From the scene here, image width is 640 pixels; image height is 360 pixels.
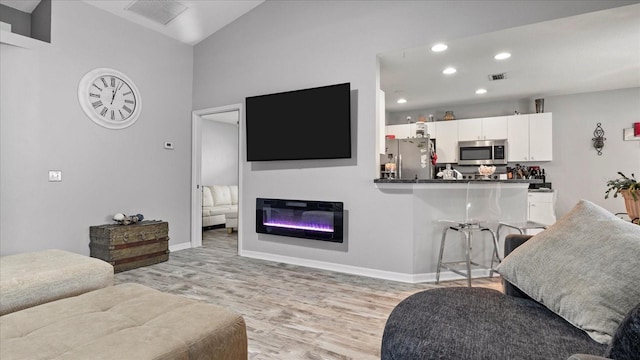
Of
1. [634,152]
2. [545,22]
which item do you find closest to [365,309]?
[545,22]

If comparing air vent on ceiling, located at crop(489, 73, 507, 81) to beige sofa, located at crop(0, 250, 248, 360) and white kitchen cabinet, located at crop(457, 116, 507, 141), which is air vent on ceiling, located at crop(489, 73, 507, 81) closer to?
white kitchen cabinet, located at crop(457, 116, 507, 141)

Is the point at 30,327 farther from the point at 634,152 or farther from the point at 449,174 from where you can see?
the point at 634,152

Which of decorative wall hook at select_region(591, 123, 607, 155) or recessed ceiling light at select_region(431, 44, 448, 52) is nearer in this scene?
recessed ceiling light at select_region(431, 44, 448, 52)

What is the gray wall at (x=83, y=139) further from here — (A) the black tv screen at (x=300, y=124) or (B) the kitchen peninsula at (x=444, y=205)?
(B) the kitchen peninsula at (x=444, y=205)

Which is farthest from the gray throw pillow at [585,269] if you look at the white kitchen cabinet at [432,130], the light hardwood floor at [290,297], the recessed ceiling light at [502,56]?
the white kitchen cabinet at [432,130]

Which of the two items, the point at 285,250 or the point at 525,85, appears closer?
the point at 285,250

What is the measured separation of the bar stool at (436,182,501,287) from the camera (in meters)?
3.23

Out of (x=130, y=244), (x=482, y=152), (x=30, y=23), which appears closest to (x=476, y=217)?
(x=482, y=152)

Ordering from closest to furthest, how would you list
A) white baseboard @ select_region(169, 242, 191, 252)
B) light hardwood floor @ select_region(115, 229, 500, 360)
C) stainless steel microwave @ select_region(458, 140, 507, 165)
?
light hardwood floor @ select_region(115, 229, 500, 360) → white baseboard @ select_region(169, 242, 191, 252) → stainless steel microwave @ select_region(458, 140, 507, 165)

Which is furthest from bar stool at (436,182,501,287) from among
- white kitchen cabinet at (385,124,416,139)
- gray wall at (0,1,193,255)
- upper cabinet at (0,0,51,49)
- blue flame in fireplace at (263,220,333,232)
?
upper cabinet at (0,0,51,49)

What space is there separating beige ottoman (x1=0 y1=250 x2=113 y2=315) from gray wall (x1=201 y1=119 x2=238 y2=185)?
5326 millimetres

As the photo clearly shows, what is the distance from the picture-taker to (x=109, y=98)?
4113mm

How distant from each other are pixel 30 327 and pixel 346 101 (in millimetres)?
3122

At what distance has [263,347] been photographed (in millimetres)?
2061
